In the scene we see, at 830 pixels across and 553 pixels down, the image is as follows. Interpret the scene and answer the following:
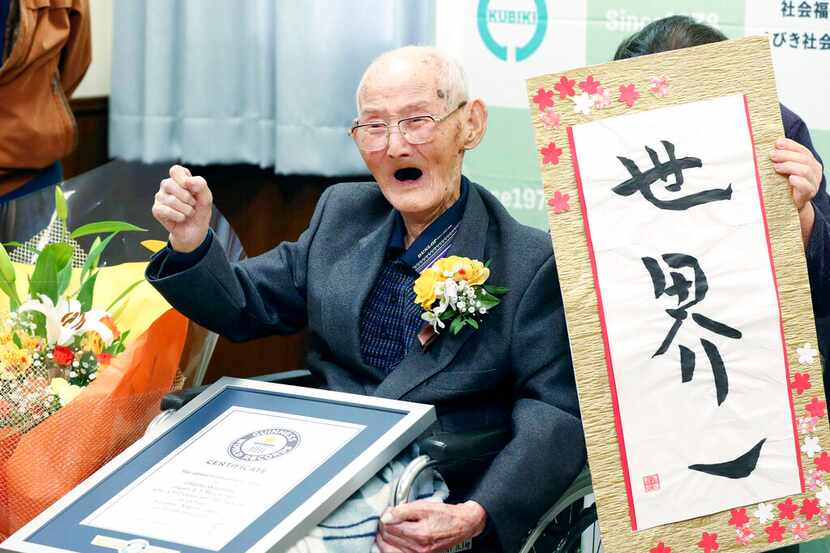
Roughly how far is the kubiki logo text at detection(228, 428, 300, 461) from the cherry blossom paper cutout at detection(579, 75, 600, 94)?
2.41ft

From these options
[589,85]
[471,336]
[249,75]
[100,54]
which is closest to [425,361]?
[471,336]

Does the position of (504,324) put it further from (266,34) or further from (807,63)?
(266,34)

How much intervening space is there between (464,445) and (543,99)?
58cm

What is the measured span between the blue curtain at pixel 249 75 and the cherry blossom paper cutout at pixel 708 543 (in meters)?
1.66

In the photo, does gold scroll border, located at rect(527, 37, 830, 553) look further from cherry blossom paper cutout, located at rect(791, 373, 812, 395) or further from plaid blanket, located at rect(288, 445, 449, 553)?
plaid blanket, located at rect(288, 445, 449, 553)

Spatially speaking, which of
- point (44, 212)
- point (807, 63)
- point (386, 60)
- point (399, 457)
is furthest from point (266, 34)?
point (399, 457)

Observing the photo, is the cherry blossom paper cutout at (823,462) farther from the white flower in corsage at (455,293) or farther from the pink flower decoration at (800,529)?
the white flower in corsage at (455,293)

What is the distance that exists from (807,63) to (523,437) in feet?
3.83

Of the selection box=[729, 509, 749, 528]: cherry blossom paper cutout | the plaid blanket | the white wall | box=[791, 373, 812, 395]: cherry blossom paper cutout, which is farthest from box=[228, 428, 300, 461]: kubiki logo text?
the white wall

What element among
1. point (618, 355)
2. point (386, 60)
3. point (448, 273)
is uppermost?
point (386, 60)

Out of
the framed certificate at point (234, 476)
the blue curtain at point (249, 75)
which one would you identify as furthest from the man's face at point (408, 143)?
the blue curtain at point (249, 75)

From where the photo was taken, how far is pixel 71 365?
200 centimetres

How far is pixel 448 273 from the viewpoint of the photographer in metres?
1.94

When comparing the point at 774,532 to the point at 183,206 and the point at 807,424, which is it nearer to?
the point at 807,424
